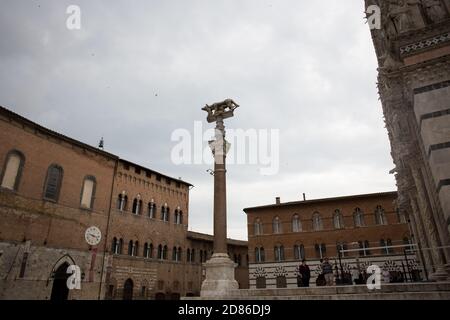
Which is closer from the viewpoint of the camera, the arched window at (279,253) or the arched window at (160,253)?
the arched window at (160,253)

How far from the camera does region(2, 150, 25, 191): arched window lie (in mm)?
20297

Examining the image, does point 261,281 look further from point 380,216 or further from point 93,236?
point 93,236

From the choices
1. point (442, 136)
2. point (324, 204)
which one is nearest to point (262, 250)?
point (324, 204)

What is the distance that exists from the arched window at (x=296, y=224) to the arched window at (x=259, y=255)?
4280 millimetres

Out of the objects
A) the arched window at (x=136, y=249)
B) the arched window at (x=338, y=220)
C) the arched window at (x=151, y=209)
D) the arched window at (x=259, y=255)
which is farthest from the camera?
the arched window at (x=259, y=255)

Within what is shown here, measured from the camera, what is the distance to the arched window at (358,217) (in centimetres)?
3150

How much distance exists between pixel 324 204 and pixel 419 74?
87.7 ft

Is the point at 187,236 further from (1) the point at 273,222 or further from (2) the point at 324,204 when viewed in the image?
(2) the point at 324,204

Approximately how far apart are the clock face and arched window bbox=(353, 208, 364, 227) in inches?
971

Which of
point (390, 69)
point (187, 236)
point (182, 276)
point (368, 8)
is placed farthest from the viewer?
point (187, 236)

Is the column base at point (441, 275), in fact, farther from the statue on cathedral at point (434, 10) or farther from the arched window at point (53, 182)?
the arched window at point (53, 182)

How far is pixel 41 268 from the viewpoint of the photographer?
2080cm

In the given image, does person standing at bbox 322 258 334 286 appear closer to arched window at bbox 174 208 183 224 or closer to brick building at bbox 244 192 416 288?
brick building at bbox 244 192 416 288

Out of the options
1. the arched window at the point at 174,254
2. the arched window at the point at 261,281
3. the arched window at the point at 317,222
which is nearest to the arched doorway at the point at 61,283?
the arched window at the point at 174,254
